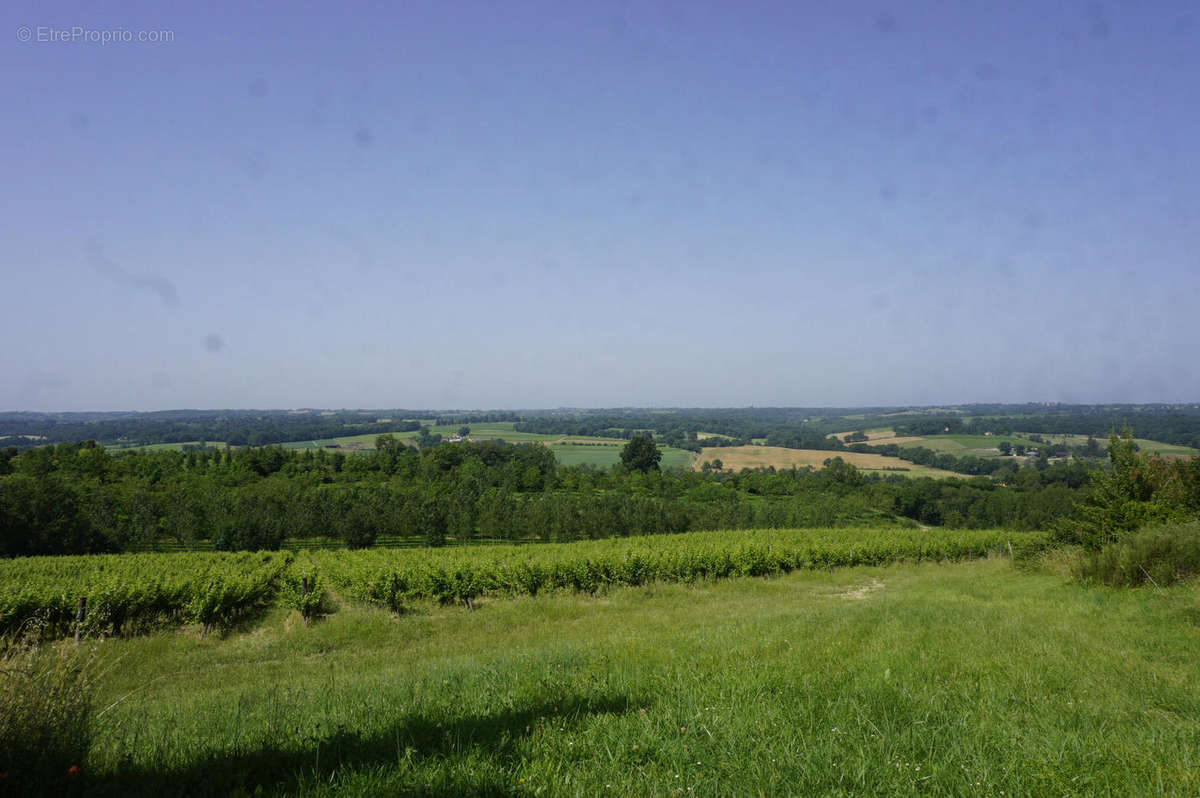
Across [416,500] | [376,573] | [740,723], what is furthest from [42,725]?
[416,500]

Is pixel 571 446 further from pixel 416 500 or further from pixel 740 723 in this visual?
pixel 740 723

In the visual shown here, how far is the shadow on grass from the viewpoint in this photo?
300cm

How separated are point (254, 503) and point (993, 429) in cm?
15626

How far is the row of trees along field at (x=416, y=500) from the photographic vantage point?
4606 centimetres

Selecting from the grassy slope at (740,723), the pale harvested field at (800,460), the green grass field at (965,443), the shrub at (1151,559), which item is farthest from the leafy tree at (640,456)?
the grassy slope at (740,723)

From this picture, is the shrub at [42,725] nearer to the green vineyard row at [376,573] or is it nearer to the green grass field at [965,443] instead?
the green vineyard row at [376,573]

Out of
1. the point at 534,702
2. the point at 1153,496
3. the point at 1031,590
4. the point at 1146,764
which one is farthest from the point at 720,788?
the point at 1153,496

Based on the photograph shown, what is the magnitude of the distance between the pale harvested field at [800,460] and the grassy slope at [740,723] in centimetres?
9242

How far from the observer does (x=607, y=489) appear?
270 feet

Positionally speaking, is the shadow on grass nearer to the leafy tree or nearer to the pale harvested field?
the leafy tree

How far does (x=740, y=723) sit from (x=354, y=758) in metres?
2.49

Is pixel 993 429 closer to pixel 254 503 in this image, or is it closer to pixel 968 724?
pixel 254 503

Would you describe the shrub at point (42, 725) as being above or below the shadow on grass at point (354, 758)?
above

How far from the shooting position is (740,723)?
3834 millimetres
